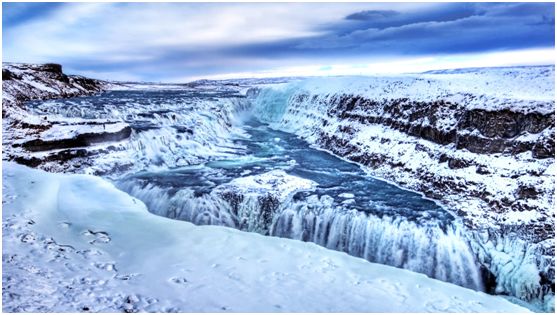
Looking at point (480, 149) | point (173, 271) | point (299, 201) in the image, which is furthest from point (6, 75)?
point (480, 149)

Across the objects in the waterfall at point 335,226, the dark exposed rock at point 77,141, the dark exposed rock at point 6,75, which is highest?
the dark exposed rock at point 6,75

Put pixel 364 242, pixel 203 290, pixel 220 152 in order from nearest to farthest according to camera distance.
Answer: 1. pixel 203 290
2. pixel 364 242
3. pixel 220 152

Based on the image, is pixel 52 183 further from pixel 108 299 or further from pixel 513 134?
pixel 513 134

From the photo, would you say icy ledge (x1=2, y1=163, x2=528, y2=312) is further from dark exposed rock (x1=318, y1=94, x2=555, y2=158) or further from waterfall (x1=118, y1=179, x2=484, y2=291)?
dark exposed rock (x1=318, y1=94, x2=555, y2=158)

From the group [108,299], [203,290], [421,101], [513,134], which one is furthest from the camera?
[421,101]

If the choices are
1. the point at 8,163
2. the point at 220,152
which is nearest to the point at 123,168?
the point at 8,163

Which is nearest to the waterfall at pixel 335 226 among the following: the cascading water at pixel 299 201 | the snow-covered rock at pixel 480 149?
the cascading water at pixel 299 201

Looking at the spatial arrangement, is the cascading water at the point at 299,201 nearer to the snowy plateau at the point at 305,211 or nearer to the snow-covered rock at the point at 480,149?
the snowy plateau at the point at 305,211
